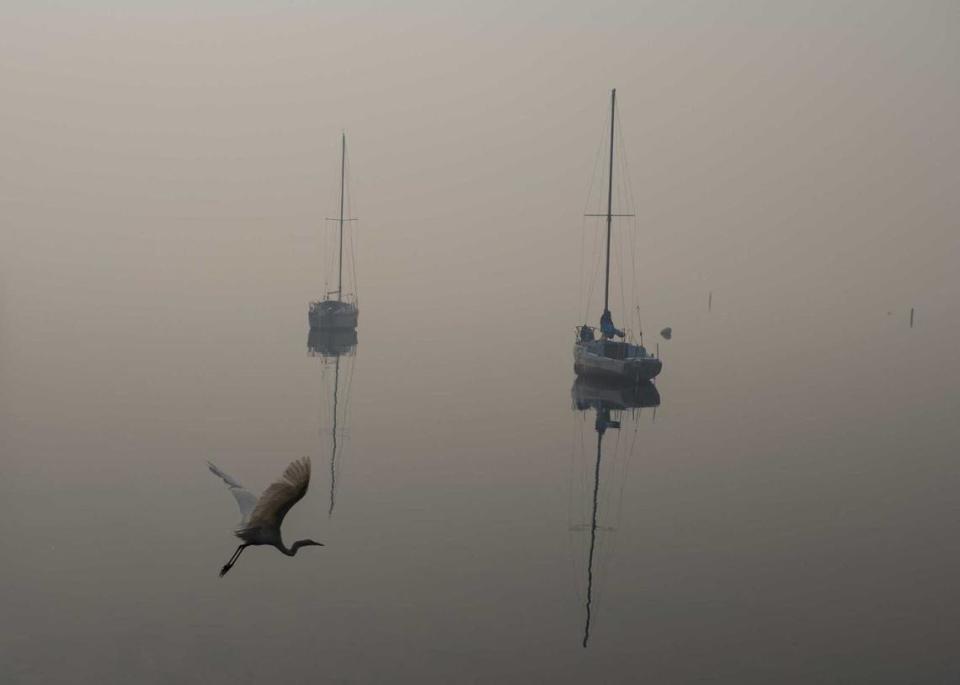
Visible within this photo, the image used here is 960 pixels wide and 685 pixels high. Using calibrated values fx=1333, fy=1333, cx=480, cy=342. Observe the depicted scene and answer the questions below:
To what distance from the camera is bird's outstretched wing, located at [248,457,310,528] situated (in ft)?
70.8

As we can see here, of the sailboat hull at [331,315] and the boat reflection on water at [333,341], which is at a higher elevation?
the sailboat hull at [331,315]

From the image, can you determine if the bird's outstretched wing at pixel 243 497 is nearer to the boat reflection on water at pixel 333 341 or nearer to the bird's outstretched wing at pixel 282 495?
the bird's outstretched wing at pixel 282 495

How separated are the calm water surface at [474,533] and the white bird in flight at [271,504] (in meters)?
3.46

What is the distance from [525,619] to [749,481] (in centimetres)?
Answer: 1865

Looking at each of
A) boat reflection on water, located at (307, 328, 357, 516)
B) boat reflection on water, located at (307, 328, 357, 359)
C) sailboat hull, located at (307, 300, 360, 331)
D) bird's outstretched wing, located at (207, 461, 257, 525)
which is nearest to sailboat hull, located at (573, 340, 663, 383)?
boat reflection on water, located at (307, 328, 357, 516)

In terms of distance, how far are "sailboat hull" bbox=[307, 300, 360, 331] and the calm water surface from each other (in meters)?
24.0

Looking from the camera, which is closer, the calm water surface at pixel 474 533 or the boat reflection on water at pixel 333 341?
the calm water surface at pixel 474 533

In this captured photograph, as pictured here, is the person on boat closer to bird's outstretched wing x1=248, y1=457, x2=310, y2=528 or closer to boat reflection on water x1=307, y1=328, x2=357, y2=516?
boat reflection on water x1=307, y1=328, x2=357, y2=516

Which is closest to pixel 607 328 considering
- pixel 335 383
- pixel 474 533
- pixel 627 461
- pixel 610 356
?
pixel 610 356

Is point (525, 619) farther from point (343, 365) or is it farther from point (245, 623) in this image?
point (343, 365)

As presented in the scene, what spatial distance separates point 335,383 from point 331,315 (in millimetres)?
29642

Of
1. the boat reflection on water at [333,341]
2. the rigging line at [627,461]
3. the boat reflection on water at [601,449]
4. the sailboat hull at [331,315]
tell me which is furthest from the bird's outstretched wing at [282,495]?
the sailboat hull at [331,315]

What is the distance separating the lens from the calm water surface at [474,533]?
27.6 metres

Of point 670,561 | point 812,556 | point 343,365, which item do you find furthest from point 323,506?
point 343,365
